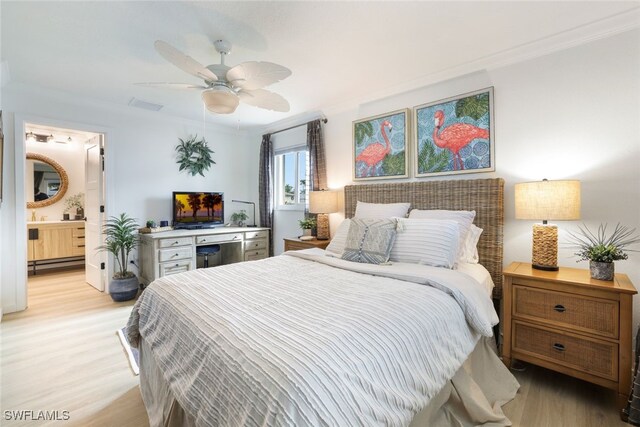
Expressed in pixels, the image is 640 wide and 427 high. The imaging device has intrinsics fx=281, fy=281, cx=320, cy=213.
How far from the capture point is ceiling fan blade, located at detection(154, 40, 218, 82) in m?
1.66

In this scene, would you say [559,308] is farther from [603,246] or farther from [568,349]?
[603,246]

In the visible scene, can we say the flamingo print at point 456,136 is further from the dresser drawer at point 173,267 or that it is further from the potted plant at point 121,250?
the potted plant at point 121,250

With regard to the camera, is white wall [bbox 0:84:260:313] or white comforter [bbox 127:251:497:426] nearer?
white comforter [bbox 127:251:497:426]

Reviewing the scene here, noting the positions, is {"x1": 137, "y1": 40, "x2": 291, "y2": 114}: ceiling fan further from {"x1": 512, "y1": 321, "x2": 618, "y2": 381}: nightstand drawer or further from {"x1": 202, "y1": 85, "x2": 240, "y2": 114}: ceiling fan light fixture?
{"x1": 512, "y1": 321, "x2": 618, "y2": 381}: nightstand drawer

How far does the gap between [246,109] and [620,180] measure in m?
3.84

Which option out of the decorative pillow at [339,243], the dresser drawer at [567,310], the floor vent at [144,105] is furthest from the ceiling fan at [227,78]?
the dresser drawer at [567,310]

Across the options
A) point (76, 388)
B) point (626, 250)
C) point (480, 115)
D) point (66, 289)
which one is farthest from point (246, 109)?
point (626, 250)

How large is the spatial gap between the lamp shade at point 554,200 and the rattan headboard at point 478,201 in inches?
15.1

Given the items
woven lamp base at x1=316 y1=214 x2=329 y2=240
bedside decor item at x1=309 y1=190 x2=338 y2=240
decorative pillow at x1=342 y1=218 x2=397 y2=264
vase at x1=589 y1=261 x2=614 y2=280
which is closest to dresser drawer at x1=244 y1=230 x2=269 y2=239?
woven lamp base at x1=316 y1=214 x2=329 y2=240

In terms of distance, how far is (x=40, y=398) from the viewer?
1.78 m


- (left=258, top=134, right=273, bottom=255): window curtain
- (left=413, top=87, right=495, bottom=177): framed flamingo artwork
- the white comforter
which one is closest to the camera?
the white comforter

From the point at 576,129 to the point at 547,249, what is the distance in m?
0.94

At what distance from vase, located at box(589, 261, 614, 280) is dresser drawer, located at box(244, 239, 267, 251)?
3.80 metres

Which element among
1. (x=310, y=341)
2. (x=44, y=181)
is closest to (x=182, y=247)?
(x=310, y=341)
